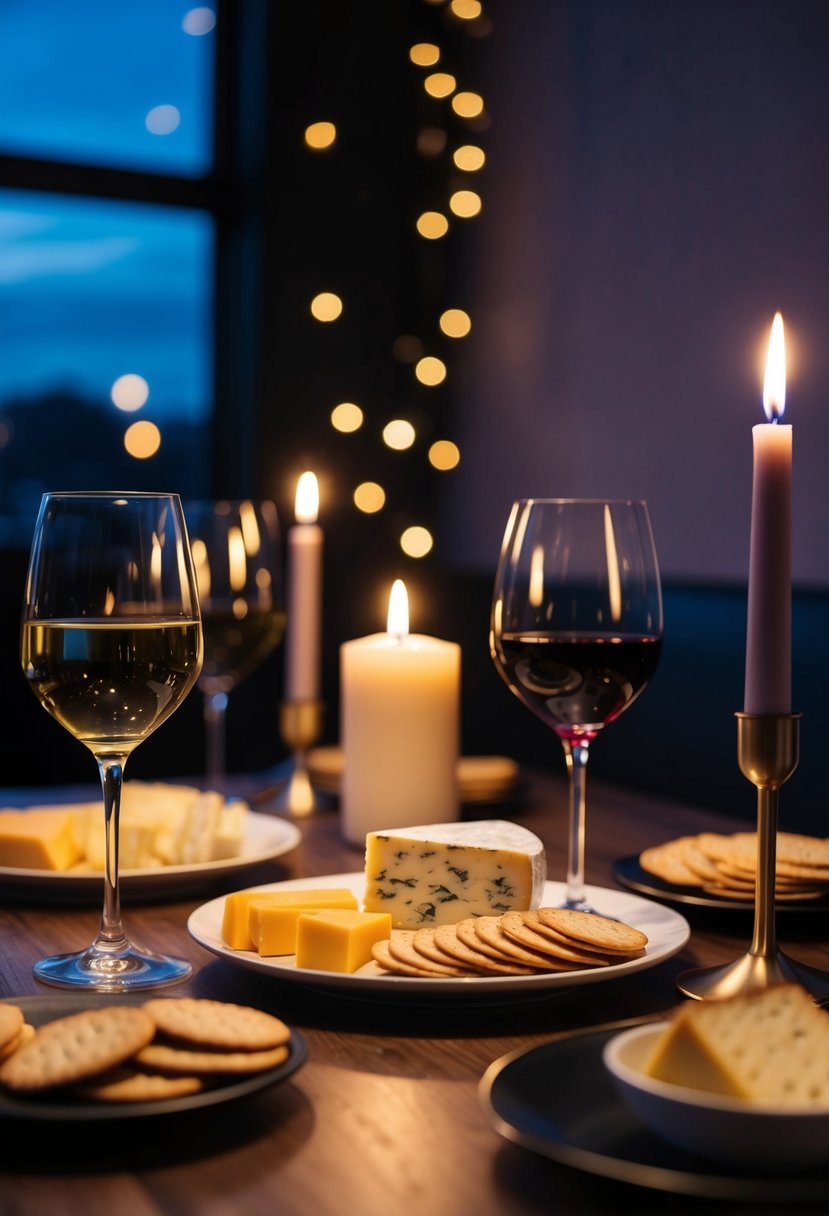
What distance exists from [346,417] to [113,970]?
2089mm

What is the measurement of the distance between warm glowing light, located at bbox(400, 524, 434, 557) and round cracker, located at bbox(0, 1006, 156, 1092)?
2.34m

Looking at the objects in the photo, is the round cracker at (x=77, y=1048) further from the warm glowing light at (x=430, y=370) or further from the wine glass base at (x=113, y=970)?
the warm glowing light at (x=430, y=370)

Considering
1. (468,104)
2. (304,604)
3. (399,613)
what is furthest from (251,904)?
(468,104)

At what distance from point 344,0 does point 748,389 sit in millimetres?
1430

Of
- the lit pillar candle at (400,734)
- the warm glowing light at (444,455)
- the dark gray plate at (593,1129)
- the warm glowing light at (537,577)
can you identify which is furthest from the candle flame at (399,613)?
the warm glowing light at (444,455)

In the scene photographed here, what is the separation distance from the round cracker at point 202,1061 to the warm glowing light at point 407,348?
95.0 inches

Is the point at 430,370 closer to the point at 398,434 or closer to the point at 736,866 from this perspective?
the point at 398,434

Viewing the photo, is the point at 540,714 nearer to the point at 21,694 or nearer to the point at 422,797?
the point at 422,797

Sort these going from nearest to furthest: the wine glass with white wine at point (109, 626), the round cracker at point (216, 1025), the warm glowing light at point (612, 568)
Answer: the round cracker at point (216, 1025), the wine glass with white wine at point (109, 626), the warm glowing light at point (612, 568)

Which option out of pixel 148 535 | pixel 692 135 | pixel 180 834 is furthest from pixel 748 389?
pixel 148 535

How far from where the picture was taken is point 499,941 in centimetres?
88

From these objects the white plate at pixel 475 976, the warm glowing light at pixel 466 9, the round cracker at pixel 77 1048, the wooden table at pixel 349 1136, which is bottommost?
the wooden table at pixel 349 1136

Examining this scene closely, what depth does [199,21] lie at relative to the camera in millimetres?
2975

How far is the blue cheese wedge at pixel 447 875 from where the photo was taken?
3.31 ft
